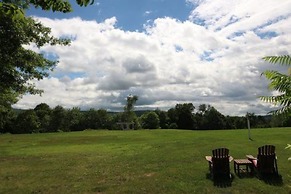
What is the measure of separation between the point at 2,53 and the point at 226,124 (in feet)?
402

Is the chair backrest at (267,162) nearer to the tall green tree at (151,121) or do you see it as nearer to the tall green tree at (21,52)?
the tall green tree at (21,52)

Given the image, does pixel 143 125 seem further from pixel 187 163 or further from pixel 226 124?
pixel 187 163

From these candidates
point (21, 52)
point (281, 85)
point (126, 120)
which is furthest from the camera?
point (126, 120)

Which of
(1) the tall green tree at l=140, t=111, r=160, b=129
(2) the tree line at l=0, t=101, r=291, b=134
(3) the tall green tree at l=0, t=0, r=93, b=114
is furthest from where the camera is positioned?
(1) the tall green tree at l=140, t=111, r=160, b=129

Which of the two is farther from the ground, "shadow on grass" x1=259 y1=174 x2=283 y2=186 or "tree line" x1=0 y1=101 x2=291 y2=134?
"tree line" x1=0 y1=101 x2=291 y2=134

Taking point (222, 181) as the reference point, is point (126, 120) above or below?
above

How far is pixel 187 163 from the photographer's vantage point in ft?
70.8

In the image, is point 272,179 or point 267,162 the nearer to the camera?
point 272,179

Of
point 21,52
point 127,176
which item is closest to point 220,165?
point 127,176

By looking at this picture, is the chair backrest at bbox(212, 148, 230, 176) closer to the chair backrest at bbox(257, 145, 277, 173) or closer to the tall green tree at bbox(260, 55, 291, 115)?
the chair backrest at bbox(257, 145, 277, 173)

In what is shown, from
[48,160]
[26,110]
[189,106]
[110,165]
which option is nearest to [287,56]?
[110,165]

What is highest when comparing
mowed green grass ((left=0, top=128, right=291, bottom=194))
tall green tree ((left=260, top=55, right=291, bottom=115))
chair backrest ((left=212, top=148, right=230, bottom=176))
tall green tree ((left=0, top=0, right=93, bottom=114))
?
tall green tree ((left=0, top=0, right=93, bottom=114))

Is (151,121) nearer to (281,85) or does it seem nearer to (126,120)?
(126,120)

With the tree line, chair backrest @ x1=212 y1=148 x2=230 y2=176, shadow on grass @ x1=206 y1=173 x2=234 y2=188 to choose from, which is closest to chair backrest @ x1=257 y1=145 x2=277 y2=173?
shadow on grass @ x1=206 y1=173 x2=234 y2=188
